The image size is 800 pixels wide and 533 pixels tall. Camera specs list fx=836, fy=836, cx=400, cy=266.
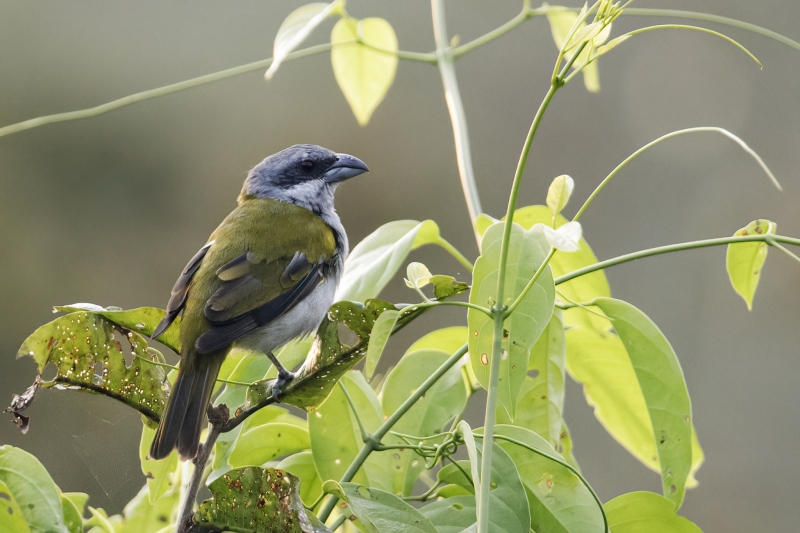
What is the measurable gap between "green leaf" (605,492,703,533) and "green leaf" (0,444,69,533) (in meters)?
0.94

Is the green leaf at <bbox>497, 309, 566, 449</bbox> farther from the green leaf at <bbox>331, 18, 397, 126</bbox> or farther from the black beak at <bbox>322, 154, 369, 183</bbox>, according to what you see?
the black beak at <bbox>322, 154, 369, 183</bbox>

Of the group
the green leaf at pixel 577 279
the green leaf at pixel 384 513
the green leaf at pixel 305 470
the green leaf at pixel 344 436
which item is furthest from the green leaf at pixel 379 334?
the green leaf at pixel 577 279

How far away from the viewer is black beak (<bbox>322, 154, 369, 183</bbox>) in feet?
9.78

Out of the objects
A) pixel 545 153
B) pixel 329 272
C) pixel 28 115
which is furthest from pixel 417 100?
pixel 329 272

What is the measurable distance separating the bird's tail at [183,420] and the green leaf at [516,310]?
56 centimetres

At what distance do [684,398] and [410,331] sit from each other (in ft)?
14.8

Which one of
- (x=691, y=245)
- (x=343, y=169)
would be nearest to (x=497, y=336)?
(x=691, y=245)

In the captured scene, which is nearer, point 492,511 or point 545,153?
point 492,511

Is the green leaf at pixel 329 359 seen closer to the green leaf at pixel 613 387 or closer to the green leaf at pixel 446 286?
the green leaf at pixel 446 286

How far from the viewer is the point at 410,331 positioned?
19.5 feet

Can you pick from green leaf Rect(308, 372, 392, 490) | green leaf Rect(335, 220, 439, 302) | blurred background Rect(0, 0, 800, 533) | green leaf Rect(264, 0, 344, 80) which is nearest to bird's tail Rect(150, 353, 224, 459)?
green leaf Rect(308, 372, 392, 490)

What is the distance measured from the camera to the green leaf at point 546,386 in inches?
61.4

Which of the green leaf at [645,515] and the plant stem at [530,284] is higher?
the plant stem at [530,284]

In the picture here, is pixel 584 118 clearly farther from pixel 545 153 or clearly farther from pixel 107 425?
pixel 107 425
